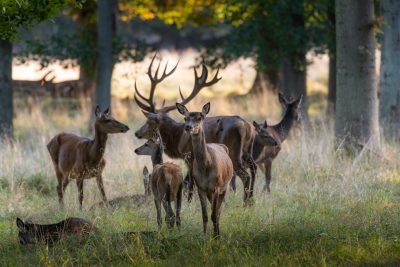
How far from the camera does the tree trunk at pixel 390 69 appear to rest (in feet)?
53.3

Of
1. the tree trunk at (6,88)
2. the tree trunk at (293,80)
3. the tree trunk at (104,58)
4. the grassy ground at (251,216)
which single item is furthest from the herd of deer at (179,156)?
the tree trunk at (293,80)

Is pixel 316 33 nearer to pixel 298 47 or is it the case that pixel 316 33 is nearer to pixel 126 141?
pixel 298 47

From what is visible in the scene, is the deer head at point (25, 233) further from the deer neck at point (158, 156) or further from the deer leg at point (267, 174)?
the deer leg at point (267, 174)

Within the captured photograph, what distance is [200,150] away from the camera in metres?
9.65

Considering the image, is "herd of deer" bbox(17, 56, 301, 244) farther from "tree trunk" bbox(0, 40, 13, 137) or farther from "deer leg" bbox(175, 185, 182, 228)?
"tree trunk" bbox(0, 40, 13, 137)

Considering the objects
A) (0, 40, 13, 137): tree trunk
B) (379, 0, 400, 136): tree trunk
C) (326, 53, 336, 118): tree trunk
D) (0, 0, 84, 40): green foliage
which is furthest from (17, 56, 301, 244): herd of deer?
(326, 53, 336, 118): tree trunk

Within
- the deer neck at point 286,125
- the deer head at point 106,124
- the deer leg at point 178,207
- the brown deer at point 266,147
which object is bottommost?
the deer leg at point 178,207

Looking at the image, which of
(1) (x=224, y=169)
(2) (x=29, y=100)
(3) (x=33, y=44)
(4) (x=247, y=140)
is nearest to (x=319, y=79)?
(2) (x=29, y=100)

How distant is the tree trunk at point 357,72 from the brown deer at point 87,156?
4.12 meters

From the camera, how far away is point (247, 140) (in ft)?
41.1

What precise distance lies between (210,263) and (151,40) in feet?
161

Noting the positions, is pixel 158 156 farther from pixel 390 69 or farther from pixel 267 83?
pixel 267 83

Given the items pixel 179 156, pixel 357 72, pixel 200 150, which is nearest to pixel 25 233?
pixel 200 150

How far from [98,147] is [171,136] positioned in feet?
3.85
